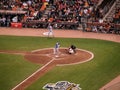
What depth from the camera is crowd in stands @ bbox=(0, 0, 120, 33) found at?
158 ft

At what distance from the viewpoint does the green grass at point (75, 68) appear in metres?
26.4

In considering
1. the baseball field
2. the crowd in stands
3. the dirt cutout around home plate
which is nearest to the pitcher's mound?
the dirt cutout around home plate

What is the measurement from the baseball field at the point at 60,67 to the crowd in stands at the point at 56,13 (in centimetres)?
834

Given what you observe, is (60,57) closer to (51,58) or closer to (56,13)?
(51,58)

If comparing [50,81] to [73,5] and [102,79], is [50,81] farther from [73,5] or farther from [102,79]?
[73,5]

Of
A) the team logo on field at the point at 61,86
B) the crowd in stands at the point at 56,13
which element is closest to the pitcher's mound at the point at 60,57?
the team logo on field at the point at 61,86

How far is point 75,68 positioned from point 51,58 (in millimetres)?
3819

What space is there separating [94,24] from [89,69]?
17.6 metres

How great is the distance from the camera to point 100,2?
5216 centimetres

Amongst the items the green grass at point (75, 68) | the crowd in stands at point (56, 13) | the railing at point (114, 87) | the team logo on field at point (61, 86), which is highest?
the crowd in stands at point (56, 13)

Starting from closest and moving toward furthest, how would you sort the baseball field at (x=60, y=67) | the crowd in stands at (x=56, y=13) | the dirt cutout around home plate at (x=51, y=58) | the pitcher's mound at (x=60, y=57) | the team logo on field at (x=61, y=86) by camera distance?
the team logo on field at (x=61, y=86), the baseball field at (x=60, y=67), the dirt cutout around home plate at (x=51, y=58), the pitcher's mound at (x=60, y=57), the crowd in stands at (x=56, y=13)

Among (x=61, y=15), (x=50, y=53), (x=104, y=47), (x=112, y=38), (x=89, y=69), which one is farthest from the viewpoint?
(x=61, y=15)

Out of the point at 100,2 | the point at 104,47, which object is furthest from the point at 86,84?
the point at 100,2

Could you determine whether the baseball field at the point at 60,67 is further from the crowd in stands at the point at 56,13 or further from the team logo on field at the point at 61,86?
the crowd in stands at the point at 56,13
